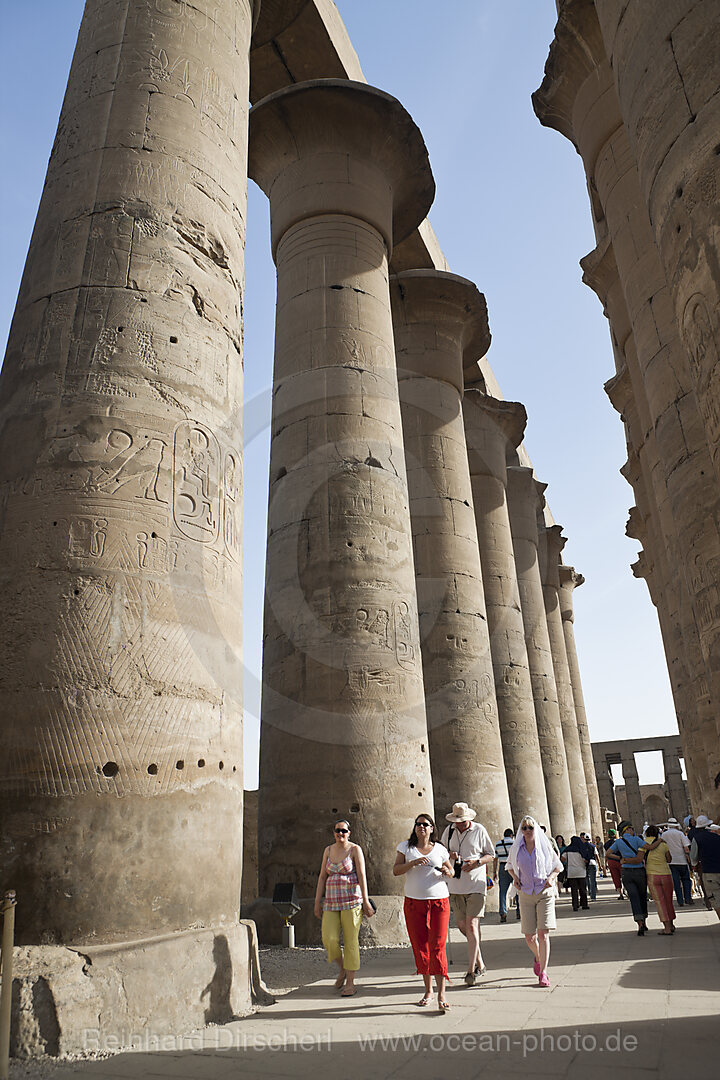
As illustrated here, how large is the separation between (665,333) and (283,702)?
6.30 meters

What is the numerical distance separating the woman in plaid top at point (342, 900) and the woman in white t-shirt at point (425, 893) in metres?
0.40

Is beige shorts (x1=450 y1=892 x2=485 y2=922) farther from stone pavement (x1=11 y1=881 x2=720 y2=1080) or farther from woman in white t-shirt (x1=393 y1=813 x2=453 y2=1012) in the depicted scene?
woman in white t-shirt (x1=393 y1=813 x2=453 y2=1012)

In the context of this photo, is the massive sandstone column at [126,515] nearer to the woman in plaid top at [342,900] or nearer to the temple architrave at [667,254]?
the woman in plaid top at [342,900]

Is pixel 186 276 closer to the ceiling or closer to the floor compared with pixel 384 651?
closer to the ceiling

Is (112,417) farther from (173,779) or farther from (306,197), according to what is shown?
(306,197)

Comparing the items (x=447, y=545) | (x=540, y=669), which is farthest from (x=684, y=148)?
(x=540, y=669)

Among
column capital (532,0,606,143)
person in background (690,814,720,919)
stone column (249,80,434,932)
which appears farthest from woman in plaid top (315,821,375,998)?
column capital (532,0,606,143)

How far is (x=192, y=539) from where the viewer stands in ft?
15.5

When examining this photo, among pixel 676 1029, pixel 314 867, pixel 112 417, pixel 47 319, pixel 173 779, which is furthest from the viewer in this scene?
pixel 314 867

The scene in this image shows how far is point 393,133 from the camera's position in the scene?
11820 millimetres

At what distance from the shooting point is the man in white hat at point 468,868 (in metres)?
5.54

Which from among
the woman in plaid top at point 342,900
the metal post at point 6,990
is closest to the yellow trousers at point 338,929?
the woman in plaid top at point 342,900

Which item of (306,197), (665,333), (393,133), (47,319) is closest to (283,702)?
(47,319)

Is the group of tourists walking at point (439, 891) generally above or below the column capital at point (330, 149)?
below
